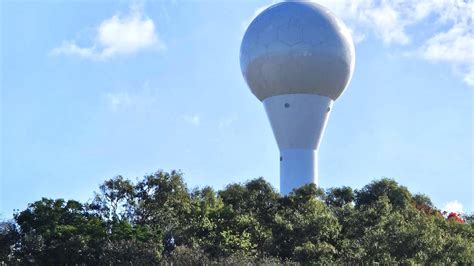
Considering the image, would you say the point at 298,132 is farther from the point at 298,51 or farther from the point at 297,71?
the point at 298,51

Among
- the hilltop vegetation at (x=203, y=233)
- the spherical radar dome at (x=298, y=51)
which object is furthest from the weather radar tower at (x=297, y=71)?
the hilltop vegetation at (x=203, y=233)

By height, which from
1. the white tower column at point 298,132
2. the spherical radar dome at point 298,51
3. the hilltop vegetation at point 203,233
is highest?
the spherical radar dome at point 298,51

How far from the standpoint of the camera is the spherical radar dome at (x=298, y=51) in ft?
109

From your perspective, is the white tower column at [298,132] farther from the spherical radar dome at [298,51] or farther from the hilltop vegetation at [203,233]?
the hilltop vegetation at [203,233]

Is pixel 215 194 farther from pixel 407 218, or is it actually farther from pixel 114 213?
pixel 407 218

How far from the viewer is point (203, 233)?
22.7 meters

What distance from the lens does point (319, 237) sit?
21688mm

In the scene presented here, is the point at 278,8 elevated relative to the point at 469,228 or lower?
elevated

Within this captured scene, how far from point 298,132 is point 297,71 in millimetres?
3055

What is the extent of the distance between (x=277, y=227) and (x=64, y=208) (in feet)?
21.9

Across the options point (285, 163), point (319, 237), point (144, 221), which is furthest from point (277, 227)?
point (285, 163)

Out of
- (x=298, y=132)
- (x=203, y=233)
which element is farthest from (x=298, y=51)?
(x=203, y=233)

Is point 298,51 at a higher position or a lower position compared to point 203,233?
higher

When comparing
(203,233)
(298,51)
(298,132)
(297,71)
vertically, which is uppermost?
(298,51)
